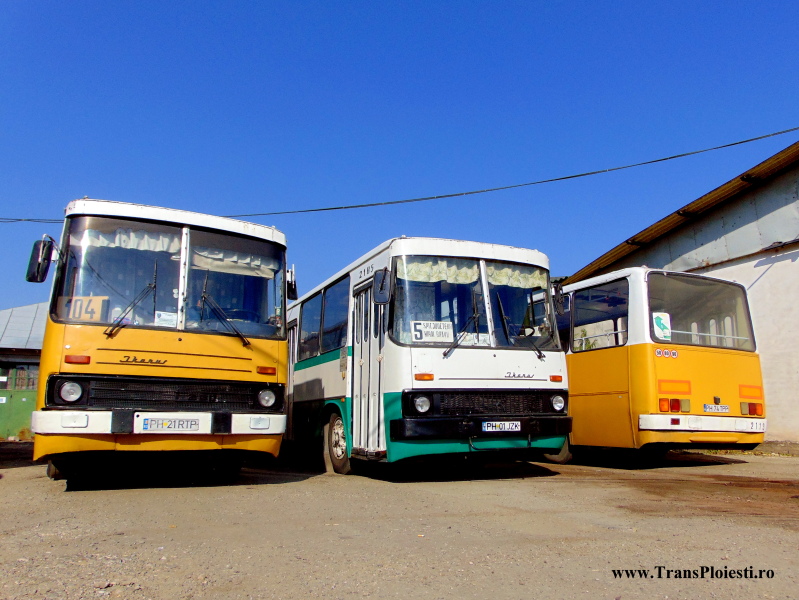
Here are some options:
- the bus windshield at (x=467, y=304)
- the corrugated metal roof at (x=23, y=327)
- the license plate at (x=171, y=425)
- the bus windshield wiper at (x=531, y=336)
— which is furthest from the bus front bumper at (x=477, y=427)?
the corrugated metal roof at (x=23, y=327)

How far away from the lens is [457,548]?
182 inches

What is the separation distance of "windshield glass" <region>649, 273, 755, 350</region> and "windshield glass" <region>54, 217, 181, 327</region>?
6431mm

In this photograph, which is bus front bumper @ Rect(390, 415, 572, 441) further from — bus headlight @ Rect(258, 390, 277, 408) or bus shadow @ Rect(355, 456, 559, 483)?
bus headlight @ Rect(258, 390, 277, 408)

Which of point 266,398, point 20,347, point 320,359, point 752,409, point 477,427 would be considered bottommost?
point 477,427

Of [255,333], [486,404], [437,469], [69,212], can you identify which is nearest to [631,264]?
[437,469]

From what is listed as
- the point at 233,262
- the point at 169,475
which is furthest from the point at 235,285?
the point at 169,475

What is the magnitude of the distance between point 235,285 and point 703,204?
1260 cm

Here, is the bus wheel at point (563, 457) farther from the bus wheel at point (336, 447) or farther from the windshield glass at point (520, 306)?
the bus wheel at point (336, 447)

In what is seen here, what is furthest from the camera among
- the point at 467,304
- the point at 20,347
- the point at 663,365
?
the point at 20,347

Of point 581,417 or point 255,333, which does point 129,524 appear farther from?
point 581,417

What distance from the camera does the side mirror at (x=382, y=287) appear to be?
26.4 feet

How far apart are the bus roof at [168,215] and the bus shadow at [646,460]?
20.2 ft

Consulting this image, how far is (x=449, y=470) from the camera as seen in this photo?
10062 mm

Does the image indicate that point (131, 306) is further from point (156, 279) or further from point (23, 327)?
point (23, 327)
